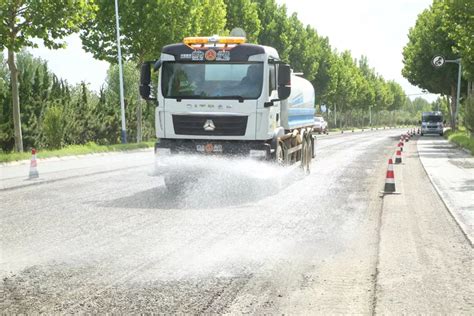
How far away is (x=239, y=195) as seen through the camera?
1191cm

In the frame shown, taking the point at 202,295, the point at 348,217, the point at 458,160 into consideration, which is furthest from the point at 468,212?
the point at 458,160

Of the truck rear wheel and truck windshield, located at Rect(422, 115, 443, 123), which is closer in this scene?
the truck rear wheel

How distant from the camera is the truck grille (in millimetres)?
12078

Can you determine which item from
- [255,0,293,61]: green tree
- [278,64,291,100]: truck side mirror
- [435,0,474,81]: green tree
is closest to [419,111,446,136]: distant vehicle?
[255,0,293,61]: green tree

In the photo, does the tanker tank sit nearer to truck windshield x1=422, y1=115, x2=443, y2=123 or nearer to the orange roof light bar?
the orange roof light bar

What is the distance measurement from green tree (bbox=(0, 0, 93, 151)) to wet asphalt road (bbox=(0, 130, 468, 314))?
28.3 feet

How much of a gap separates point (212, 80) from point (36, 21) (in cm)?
1044

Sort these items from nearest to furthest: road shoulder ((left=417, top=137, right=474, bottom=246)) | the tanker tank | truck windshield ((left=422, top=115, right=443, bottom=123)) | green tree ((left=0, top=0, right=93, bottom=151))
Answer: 1. road shoulder ((left=417, top=137, right=474, bottom=246))
2. the tanker tank
3. green tree ((left=0, top=0, right=93, bottom=151))
4. truck windshield ((left=422, top=115, right=443, bottom=123))

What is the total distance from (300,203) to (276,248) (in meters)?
3.84

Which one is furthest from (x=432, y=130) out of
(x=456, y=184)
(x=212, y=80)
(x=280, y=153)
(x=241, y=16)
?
(x=212, y=80)

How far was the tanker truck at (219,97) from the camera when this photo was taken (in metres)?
12.1

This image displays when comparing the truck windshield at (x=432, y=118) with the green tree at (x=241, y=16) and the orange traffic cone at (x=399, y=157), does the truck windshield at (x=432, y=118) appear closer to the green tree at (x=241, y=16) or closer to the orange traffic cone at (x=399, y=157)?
the green tree at (x=241, y=16)

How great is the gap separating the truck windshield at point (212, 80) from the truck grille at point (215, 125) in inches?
16.9

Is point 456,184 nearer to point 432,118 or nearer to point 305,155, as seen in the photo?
point 305,155
